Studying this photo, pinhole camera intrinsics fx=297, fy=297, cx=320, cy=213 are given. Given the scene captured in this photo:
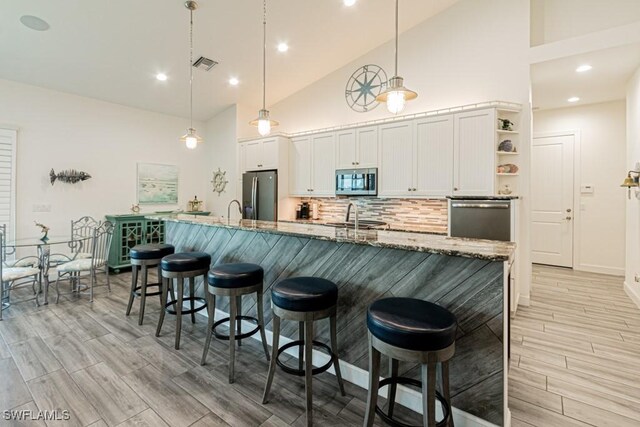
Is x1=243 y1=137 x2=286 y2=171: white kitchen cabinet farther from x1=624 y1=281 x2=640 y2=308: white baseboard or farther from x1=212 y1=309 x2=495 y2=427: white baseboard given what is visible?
x1=624 y1=281 x2=640 y2=308: white baseboard

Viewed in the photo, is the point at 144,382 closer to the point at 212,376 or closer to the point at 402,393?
the point at 212,376

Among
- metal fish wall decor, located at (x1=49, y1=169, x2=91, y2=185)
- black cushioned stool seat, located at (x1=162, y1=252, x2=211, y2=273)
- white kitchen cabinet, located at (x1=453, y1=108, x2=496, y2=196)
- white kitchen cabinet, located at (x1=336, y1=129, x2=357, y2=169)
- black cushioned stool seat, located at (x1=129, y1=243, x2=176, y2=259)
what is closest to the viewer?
black cushioned stool seat, located at (x1=162, y1=252, x2=211, y2=273)

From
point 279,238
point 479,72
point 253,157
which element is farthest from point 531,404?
point 253,157

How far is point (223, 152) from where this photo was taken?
6051 mm

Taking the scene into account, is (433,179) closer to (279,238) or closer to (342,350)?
(279,238)

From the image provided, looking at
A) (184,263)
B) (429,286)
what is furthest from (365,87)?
(429,286)

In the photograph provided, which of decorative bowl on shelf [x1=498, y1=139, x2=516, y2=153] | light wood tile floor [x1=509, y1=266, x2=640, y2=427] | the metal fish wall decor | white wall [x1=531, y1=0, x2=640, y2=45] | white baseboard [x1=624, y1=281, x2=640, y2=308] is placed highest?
white wall [x1=531, y1=0, x2=640, y2=45]

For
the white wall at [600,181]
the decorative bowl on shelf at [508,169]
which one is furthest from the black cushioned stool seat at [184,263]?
the white wall at [600,181]

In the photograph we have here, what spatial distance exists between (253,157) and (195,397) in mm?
4275

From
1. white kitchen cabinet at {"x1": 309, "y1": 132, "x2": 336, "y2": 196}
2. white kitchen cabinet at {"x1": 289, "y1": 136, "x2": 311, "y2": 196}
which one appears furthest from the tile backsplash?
white kitchen cabinet at {"x1": 289, "y1": 136, "x2": 311, "y2": 196}

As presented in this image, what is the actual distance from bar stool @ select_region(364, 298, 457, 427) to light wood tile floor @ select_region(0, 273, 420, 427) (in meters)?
0.53

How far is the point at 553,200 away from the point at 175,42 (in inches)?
272

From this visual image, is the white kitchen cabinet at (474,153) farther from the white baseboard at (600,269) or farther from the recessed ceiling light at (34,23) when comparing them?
the recessed ceiling light at (34,23)

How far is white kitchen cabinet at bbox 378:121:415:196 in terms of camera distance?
A: 13.8 feet
